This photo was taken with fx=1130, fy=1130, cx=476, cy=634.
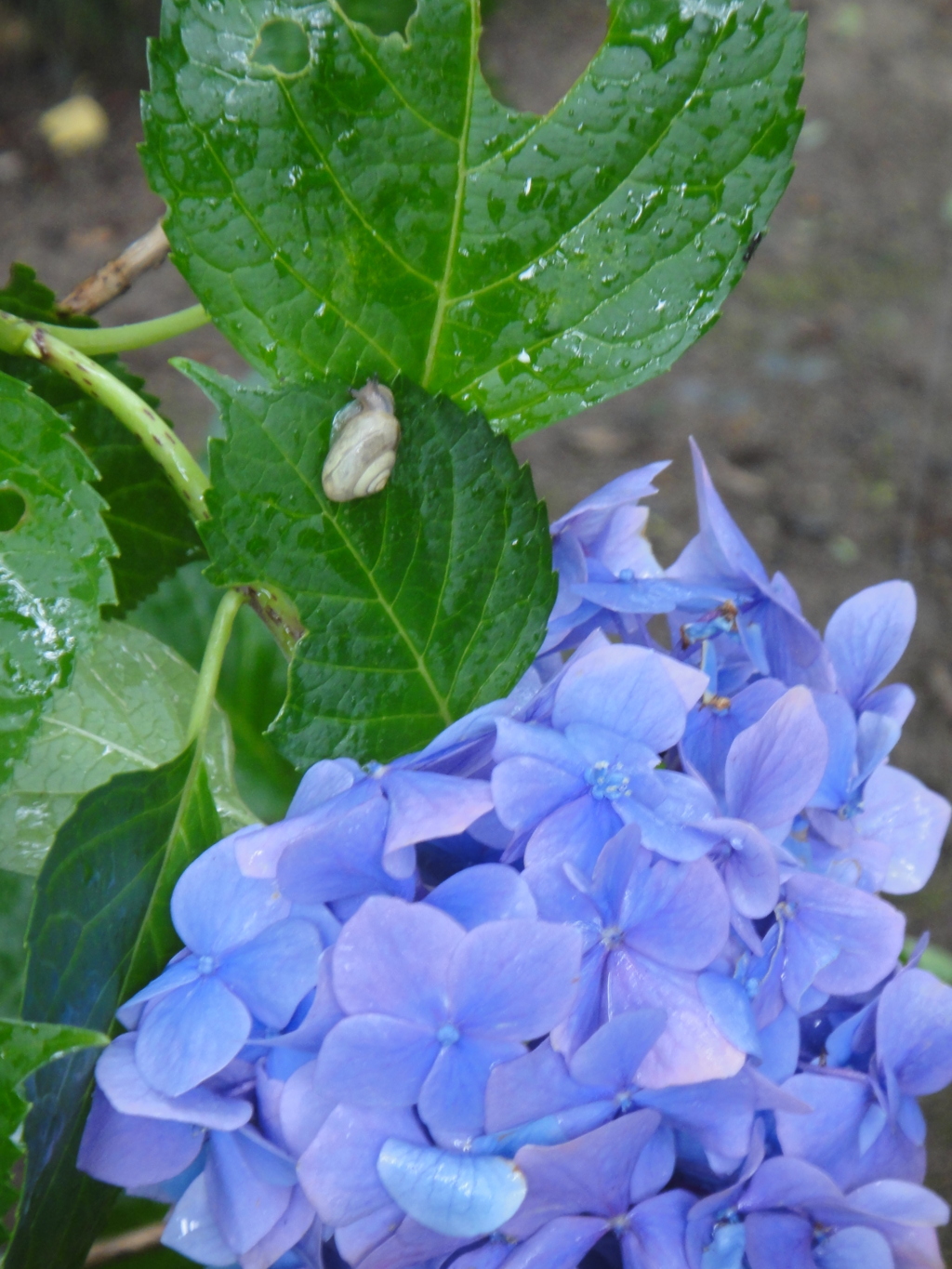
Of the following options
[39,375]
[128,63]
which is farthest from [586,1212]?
[128,63]

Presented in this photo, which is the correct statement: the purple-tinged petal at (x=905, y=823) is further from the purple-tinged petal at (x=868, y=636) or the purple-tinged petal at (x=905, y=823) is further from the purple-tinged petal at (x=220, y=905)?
the purple-tinged petal at (x=220, y=905)

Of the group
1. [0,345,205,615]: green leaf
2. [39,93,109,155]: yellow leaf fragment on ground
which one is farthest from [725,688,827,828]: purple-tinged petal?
[39,93,109,155]: yellow leaf fragment on ground

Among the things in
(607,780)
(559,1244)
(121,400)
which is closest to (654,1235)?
(559,1244)

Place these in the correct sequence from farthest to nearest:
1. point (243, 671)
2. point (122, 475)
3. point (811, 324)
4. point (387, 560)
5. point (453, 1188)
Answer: point (811, 324), point (243, 671), point (122, 475), point (387, 560), point (453, 1188)

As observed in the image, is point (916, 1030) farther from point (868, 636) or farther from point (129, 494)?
point (129, 494)

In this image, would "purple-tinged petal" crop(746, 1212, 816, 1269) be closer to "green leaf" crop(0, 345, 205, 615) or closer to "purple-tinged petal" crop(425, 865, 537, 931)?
"purple-tinged petal" crop(425, 865, 537, 931)

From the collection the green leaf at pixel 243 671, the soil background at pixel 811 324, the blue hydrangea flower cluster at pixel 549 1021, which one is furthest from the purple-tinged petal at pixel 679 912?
the soil background at pixel 811 324
